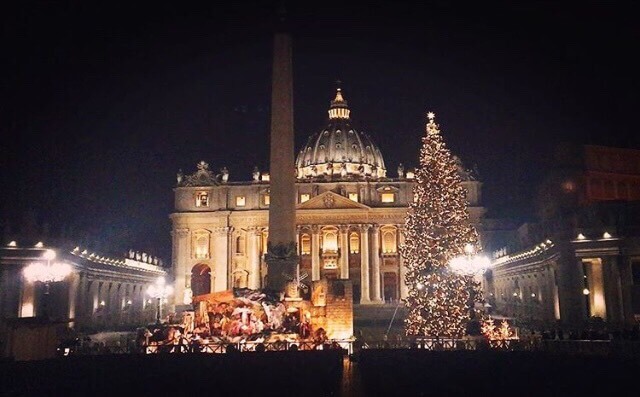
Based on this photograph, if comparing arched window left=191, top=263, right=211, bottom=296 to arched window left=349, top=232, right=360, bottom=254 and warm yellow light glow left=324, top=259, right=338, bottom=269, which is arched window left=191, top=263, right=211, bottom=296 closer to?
warm yellow light glow left=324, top=259, right=338, bottom=269

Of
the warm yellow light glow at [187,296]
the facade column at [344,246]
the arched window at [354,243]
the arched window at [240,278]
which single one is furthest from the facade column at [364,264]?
the warm yellow light glow at [187,296]

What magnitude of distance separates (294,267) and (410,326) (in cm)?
689

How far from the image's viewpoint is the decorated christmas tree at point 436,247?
27.4 metres

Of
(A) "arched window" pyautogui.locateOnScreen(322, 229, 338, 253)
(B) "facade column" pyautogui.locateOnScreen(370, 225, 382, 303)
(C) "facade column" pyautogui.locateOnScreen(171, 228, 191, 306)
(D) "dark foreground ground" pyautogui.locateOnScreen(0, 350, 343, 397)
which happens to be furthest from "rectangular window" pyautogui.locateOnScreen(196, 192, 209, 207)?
(D) "dark foreground ground" pyautogui.locateOnScreen(0, 350, 343, 397)

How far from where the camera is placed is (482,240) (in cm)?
7600

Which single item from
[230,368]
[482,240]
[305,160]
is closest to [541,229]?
[482,240]

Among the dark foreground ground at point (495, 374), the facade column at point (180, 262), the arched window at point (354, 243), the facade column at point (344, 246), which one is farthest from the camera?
the arched window at point (354, 243)

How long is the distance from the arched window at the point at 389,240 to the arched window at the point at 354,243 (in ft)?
11.0

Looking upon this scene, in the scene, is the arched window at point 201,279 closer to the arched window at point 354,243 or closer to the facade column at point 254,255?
the facade column at point 254,255

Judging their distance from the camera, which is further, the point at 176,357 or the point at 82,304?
the point at 82,304

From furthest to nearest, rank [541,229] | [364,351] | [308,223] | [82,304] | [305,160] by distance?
[305,160] < [308,223] < [541,229] < [82,304] < [364,351]

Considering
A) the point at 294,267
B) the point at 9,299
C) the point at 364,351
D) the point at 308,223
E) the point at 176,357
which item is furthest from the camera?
the point at 308,223

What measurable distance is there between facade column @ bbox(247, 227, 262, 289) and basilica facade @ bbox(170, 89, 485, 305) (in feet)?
0.41

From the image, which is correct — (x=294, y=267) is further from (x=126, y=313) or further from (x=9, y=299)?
(x=126, y=313)
